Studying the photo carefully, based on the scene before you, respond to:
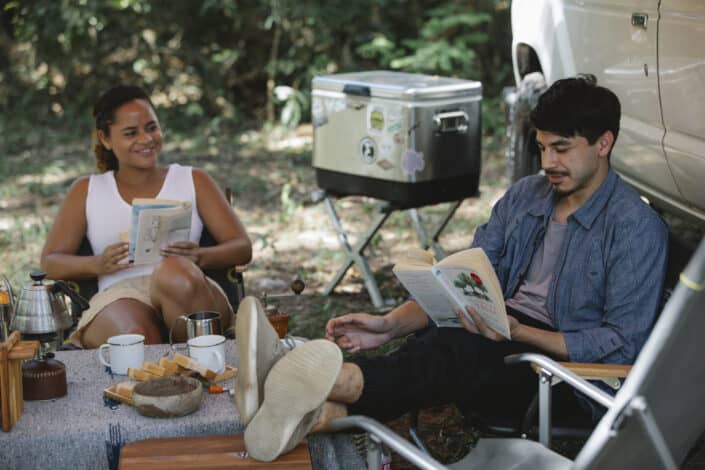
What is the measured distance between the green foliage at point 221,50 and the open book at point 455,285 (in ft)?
20.2

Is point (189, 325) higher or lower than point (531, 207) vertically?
lower

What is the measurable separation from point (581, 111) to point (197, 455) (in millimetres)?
1472

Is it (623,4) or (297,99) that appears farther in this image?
(297,99)

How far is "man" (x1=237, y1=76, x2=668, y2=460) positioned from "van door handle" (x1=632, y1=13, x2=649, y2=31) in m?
0.82

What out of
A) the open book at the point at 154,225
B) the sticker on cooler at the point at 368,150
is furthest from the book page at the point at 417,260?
the sticker on cooler at the point at 368,150

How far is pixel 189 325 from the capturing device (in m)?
3.22

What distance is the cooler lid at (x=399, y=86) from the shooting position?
4.70 m

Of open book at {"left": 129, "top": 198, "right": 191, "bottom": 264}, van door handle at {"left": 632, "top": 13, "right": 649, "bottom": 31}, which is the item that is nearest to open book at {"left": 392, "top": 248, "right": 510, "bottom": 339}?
open book at {"left": 129, "top": 198, "right": 191, "bottom": 264}

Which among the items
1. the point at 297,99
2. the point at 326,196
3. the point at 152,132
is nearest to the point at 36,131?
the point at 297,99

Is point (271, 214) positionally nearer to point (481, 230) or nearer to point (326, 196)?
point (326, 196)

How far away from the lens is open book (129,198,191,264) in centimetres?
372

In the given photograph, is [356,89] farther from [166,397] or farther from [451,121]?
[166,397]

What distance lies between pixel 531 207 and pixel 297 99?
6324 mm

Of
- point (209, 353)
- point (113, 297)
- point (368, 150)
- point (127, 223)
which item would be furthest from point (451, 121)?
point (209, 353)
